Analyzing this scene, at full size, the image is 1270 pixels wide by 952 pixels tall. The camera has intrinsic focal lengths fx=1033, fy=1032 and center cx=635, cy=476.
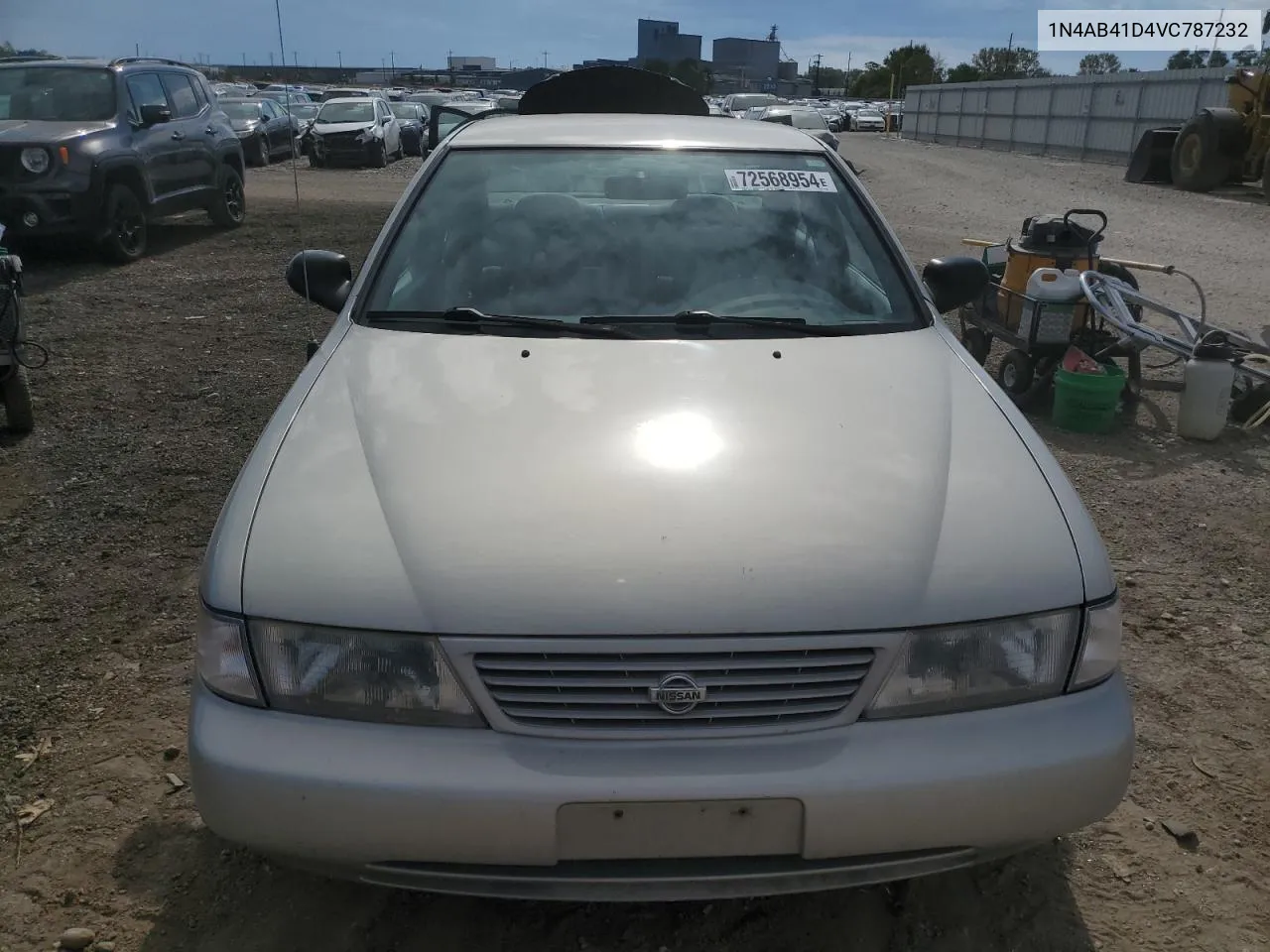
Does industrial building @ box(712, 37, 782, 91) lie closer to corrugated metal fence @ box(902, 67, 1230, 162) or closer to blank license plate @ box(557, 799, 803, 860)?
corrugated metal fence @ box(902, 67, 1230, 162)

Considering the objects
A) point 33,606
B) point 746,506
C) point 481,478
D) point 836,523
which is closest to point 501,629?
point 481,478

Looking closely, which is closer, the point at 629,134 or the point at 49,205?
the point at 629,134

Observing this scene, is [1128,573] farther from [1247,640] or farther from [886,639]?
[886,639]

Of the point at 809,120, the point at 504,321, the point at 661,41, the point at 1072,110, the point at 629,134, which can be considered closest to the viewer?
the point at 504,321

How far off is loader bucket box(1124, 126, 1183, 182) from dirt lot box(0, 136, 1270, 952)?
14785mm

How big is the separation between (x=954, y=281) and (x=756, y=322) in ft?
2.76

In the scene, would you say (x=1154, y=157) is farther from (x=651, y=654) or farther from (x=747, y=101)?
(x=651, y=654)

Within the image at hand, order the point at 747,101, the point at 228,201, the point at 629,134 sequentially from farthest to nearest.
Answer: the point at 747,101
the point at 228,201
the point at 629,134

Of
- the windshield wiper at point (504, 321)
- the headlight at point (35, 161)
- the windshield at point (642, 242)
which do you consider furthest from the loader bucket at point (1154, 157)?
the windshield wiper at point (504, 321)

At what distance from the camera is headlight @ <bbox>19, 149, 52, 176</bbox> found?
28.7ft

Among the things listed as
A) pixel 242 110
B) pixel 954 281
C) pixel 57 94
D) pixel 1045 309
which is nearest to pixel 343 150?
pixel 242 110

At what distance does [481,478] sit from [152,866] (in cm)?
122

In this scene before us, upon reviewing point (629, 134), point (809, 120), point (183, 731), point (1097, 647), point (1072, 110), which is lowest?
point (183, 731)

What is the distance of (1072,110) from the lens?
27.9 m
